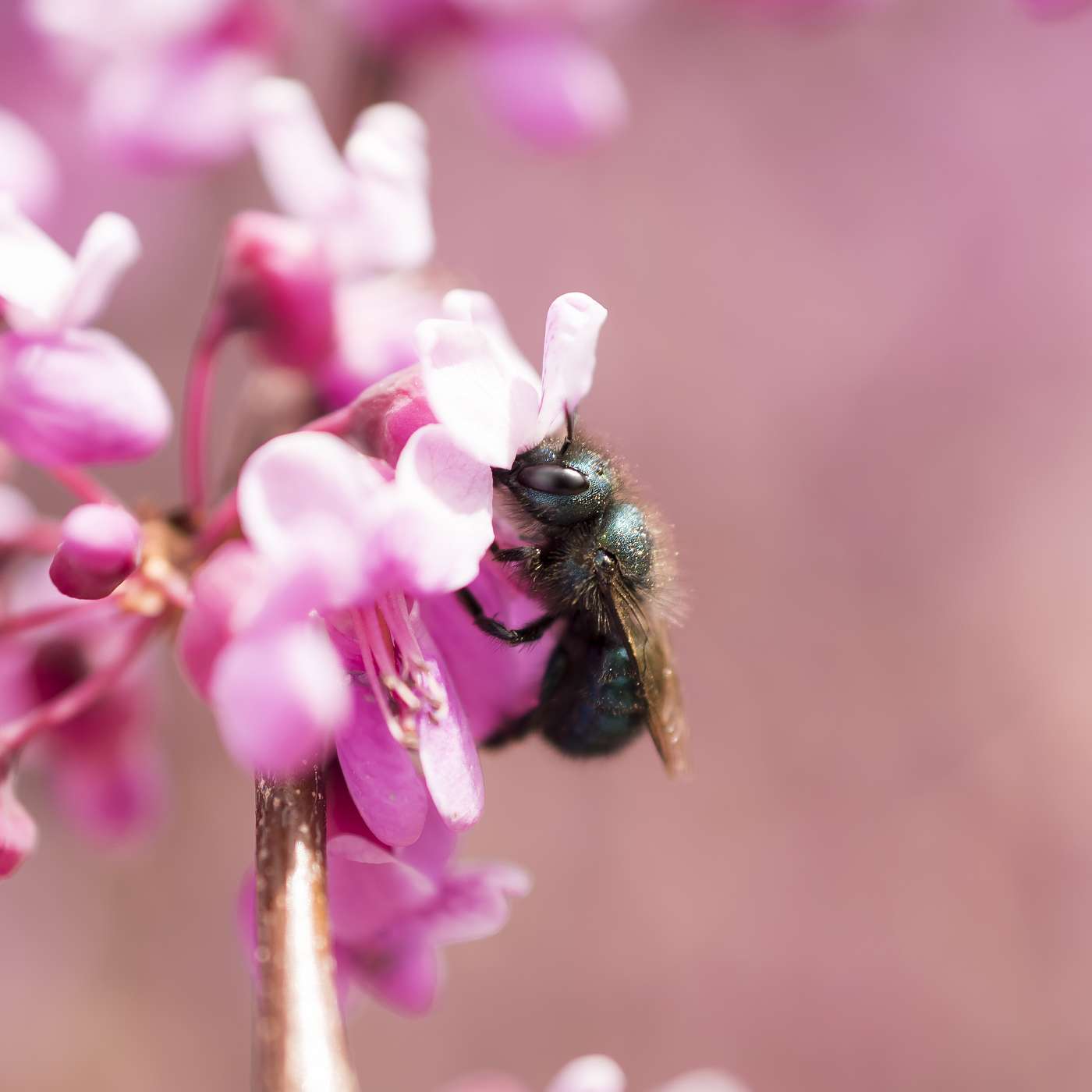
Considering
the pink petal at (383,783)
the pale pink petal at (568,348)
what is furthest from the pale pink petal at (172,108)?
the pink petal at (383,783)

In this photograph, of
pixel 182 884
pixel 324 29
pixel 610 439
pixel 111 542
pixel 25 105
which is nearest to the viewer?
pixel 111 542

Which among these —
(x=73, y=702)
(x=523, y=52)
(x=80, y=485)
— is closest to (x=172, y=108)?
(x=523, y=52)

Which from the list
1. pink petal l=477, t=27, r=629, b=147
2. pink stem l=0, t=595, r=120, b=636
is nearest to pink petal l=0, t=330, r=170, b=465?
pink stem l=0, t=595, r=120, b=636

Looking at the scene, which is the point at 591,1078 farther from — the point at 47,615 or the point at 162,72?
the point at 162,72

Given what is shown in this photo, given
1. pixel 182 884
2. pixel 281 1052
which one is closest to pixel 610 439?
pixel 281 1052

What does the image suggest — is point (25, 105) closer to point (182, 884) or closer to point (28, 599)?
point (28, 599)

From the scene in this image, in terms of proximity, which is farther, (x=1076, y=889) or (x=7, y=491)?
(x=1076, y=889)
